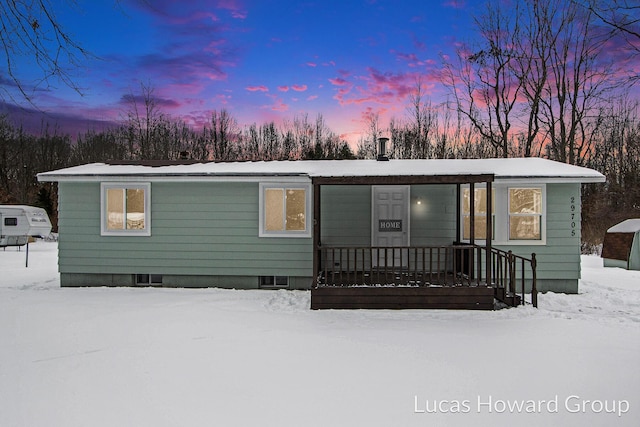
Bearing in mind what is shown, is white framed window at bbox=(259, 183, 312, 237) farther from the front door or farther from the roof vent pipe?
the roof vent pipe

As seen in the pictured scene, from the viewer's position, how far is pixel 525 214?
29.4ft

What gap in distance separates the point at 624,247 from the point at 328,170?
10647 mm

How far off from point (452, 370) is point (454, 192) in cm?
563

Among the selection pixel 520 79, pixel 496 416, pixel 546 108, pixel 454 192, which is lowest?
pixel 496 416

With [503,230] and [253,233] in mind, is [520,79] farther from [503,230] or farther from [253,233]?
[253,233]

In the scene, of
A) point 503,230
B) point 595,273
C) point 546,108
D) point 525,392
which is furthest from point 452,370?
point 546,108

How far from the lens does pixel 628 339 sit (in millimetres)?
5520

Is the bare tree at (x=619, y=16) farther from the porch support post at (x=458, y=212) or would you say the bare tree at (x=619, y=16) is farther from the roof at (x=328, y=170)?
the porch support post at (x=458, y=212)

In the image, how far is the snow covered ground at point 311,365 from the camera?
11.4 feet

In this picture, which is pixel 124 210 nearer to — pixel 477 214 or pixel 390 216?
pixel 390 216

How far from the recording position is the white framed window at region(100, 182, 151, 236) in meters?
9.30

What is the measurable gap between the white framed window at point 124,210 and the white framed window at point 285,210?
278 cm

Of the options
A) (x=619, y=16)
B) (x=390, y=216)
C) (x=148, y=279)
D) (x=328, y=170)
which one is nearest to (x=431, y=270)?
(x=390, y=216)

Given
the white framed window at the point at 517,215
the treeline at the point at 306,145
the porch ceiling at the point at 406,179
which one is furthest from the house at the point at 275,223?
the treeline at the point at 306,145
